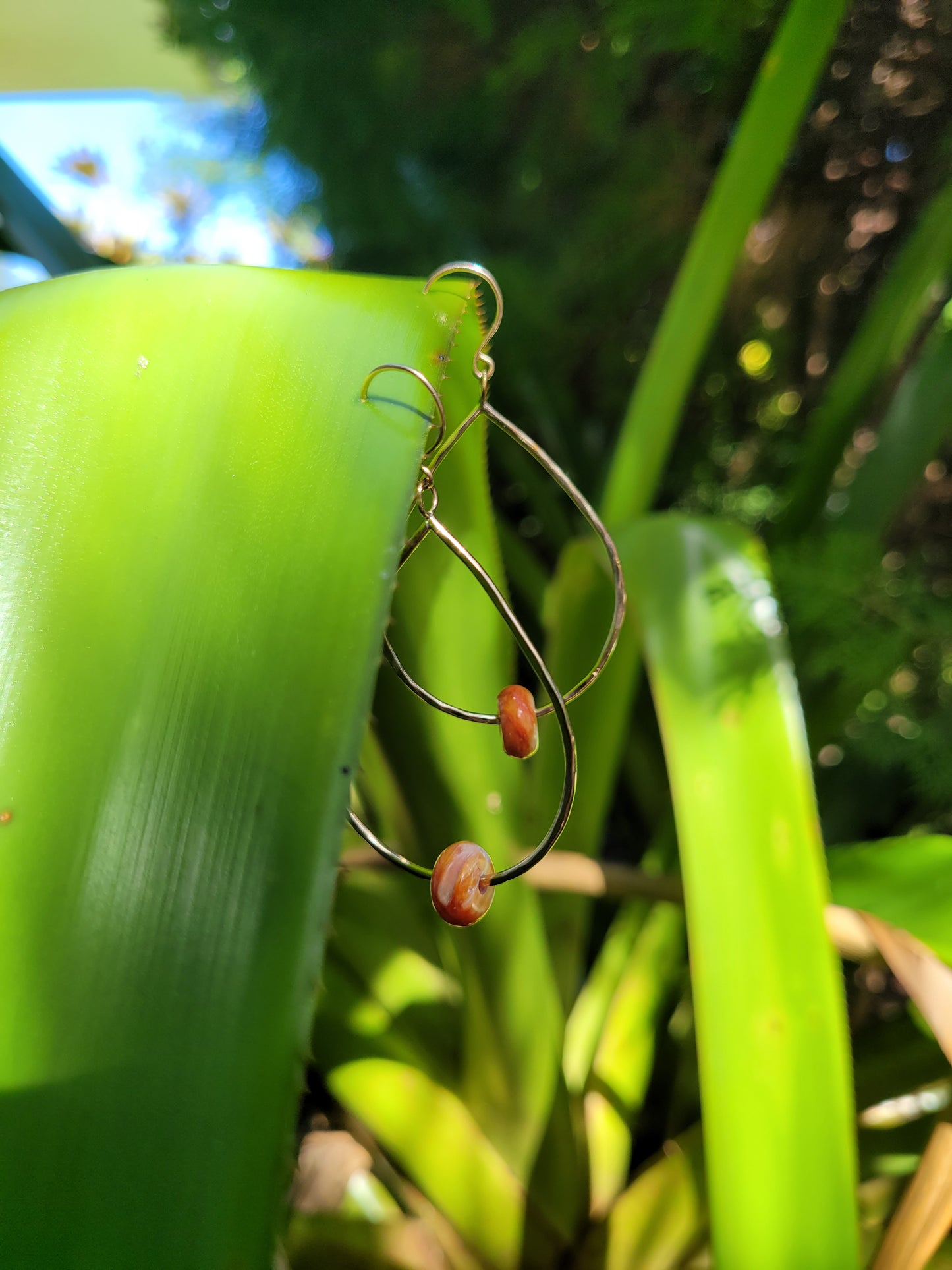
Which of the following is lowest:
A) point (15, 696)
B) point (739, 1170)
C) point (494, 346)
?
point (739, 1170)

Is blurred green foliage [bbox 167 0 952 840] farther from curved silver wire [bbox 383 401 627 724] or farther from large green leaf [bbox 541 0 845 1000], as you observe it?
curved silver wire [bbox 383 401 627 724]

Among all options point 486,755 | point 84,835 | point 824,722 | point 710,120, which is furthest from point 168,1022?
point 710,120

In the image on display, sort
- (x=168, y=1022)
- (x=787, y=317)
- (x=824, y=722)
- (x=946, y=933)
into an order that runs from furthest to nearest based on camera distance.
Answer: (x=787, y=317)
(x=824, y=722)
(x=946, y=933)
(x=168, y=1022)

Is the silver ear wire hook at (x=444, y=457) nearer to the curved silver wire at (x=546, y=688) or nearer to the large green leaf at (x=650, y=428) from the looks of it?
the curved silver wire at (x=546, y=688)

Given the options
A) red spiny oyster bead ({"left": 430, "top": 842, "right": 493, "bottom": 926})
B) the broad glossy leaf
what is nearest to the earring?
red spiny oyster bead ({"left": 430, "top": 842, "right": 493, "bottom": 926})

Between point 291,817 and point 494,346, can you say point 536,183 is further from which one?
point 291,817
